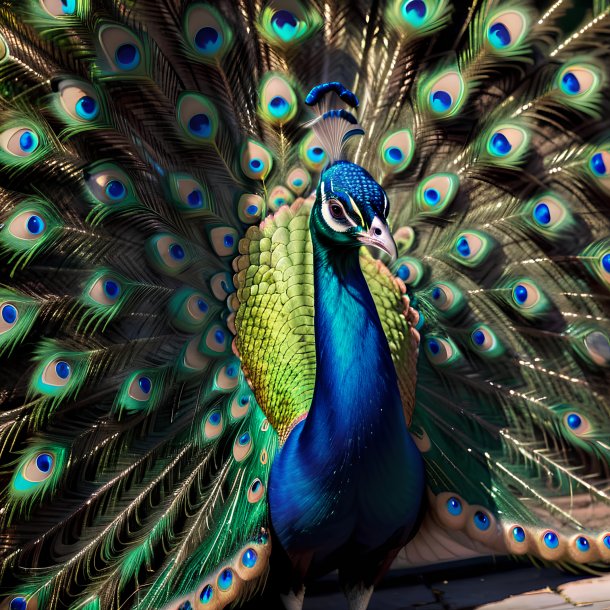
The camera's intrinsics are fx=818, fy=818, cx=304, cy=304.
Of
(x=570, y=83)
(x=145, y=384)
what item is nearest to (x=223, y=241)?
(x=145, y=384)

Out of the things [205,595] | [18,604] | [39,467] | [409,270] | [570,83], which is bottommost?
[18,604]

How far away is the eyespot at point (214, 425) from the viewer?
7.38ft

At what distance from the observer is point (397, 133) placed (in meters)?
2.39

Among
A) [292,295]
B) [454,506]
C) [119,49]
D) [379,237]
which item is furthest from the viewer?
[454,506]

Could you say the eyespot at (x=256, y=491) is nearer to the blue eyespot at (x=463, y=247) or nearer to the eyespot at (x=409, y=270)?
the eyespot at (x=409, y=270)

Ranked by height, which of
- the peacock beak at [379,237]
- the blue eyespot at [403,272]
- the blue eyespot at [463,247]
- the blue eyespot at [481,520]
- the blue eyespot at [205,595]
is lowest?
the blue eyespot at [205,595]

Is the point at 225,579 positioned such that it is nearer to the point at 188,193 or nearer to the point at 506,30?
the point at 188,193

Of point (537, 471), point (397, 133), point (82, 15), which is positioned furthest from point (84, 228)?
point (537, 471)

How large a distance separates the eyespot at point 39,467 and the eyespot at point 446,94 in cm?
142

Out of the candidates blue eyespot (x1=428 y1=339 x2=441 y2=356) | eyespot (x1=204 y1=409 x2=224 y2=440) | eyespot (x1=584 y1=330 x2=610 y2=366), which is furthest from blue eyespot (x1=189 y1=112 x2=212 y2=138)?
eyespot (x1=584 y1=330 x2=610 y2=366)

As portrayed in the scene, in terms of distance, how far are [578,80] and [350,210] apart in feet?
2.80

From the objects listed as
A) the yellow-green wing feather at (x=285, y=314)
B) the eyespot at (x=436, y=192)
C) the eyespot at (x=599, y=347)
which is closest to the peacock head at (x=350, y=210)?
the yellow-green wing feather at (x=285, y=314)

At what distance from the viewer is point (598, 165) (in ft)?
7.42

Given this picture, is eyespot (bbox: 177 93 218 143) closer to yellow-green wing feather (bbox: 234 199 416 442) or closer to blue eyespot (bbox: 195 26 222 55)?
blue eyespot (bbox: 195 26 222 55)
